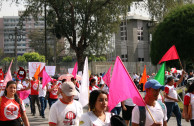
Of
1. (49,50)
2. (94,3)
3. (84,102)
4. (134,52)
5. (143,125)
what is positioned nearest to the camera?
(143,125)

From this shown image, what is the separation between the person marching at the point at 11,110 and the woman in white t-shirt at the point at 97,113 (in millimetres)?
2361

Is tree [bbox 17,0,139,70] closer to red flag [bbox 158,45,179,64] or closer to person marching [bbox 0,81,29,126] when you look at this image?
red flag [bbox 158,45,179,64]

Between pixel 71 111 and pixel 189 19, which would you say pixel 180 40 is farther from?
pixel 71 111

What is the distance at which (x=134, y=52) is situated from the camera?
54.1m

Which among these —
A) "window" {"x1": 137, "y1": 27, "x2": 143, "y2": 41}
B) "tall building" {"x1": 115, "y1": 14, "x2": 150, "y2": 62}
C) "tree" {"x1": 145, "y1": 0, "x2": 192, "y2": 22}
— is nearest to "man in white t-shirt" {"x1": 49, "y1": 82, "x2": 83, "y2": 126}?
"tree" {"x1": 145, "y1": 0, "x2": 192, "y2": 22}

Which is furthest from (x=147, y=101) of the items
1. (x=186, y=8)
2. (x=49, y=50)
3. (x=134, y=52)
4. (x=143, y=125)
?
(x=49, y=50)

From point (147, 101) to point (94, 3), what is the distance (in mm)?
20259

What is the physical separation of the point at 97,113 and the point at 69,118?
3.19 feet

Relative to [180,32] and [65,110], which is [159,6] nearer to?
[180,32]

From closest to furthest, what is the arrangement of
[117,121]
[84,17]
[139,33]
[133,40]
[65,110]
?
1. [117,121]
2. [65,110]
3. [84,17]
4. [133,40]
5. [139,33]

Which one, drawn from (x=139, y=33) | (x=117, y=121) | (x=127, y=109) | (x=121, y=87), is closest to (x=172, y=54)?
(x=127, y=109)

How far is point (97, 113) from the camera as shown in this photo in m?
3.85

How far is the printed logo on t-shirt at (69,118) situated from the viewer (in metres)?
4.69

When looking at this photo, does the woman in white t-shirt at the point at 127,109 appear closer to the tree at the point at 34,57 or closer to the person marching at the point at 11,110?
the person marching at the point at 11,110
